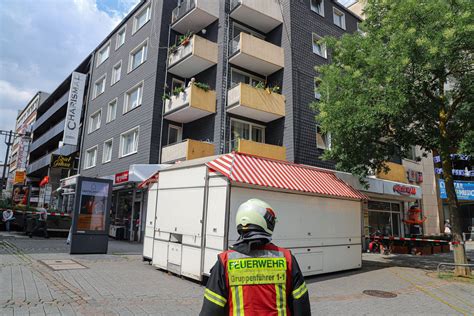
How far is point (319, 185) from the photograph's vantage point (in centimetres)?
1159

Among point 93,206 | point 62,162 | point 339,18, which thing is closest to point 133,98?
point 62,162

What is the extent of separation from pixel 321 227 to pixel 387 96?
482 cm

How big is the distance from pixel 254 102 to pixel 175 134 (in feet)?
19.8

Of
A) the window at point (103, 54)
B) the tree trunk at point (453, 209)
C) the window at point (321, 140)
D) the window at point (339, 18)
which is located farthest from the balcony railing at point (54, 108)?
the tree trunk at point (453, 209)

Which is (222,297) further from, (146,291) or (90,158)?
(90,158)

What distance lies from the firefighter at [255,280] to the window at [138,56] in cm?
2240

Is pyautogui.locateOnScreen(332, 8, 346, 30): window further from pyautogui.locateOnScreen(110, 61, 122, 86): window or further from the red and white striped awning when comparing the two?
pyautogui.locateOnScreen(110, 61, 122, 86): window

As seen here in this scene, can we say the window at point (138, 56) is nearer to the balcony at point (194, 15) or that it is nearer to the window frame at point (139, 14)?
the window frame at point (139, 14)

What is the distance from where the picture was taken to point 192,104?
732 inches

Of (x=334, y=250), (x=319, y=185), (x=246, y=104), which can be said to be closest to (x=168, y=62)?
(x=246, y=104)

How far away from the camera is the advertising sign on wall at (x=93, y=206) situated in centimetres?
1291

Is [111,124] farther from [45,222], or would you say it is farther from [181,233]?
[181,233]

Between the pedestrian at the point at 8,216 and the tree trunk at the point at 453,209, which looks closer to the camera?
the tree trunk at the point at 453,209

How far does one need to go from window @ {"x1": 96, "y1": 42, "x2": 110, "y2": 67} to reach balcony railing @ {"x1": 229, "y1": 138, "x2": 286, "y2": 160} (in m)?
17.3
